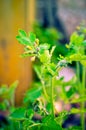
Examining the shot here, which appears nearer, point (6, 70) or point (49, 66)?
point (49, 66)

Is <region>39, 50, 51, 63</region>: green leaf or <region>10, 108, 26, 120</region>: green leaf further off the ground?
<region>39, 50, 51, 63</region>: green leaf

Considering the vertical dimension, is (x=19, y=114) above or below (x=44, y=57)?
below

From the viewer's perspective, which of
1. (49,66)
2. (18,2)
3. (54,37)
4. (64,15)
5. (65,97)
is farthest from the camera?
(64,15)

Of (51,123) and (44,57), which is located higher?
(44,57)

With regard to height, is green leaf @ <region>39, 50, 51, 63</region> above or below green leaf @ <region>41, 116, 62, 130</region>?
above

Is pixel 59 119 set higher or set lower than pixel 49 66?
lower

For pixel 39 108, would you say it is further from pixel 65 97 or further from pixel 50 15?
pixel 50 15

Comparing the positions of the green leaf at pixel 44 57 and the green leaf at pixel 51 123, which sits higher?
the green leaf at pixel 44 57

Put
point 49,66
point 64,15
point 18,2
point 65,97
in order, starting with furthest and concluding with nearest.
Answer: point 64,15 < point 18,2 < point 65,97 < point 49,66

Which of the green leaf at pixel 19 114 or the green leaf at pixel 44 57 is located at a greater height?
the green leaf at pixel 44 57

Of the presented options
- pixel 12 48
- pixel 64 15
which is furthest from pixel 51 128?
pixel 64 15

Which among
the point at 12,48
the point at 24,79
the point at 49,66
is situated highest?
the point at 49,66
